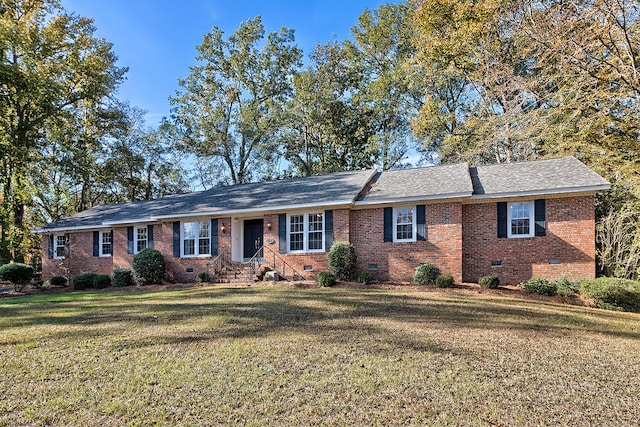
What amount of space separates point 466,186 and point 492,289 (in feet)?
12.0

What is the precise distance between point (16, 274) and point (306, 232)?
44.6 ft

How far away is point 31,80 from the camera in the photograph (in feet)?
57.5

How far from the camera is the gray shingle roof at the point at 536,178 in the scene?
42.8ft

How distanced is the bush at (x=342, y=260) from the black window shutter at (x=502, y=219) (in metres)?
5.27

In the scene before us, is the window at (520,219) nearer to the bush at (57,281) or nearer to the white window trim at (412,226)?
the white window trim at (412,226)

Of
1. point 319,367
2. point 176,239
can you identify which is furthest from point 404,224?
point 176,239

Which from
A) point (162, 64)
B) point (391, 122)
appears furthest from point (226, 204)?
point (391, 122)

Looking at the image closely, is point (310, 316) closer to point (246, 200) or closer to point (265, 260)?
point (265, 260)

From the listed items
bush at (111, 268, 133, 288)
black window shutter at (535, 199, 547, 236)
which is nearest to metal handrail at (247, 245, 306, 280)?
bush at (111, 268, 133, 288)

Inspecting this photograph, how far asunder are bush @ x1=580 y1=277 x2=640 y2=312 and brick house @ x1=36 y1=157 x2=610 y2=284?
5.74 feet

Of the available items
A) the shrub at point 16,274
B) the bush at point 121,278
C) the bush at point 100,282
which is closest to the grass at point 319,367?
the bush at point 121,278

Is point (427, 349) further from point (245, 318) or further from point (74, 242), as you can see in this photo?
point (74, 242)

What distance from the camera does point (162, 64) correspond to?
2142 centimetres

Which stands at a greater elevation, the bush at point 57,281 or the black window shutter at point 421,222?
the black window shutter at point 421,222
